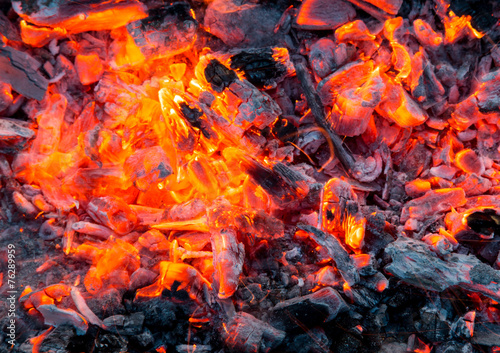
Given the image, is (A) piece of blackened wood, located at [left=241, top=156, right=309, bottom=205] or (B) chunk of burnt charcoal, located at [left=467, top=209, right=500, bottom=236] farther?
(A) piece of blackened wood, located at [left=241, top=156, right=309, bottom=205]

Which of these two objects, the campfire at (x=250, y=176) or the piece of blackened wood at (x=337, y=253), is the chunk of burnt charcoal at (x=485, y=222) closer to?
the campfire at (x=250, y=176)

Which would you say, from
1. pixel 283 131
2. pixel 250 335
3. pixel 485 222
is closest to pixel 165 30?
pixel 283 131

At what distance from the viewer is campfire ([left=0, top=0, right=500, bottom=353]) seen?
63.9 inches

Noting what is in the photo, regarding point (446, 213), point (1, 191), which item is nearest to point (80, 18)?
point (1, 191)

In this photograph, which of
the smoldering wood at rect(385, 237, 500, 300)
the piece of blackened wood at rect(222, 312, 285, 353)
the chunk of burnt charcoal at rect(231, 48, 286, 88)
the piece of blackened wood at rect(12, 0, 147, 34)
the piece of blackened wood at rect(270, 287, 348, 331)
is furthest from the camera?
the chunk of burnt charcoal at rect(231, 48, 286, 88)

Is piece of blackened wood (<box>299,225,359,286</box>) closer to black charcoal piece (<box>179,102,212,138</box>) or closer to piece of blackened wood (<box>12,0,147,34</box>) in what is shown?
black charcoal piece (<box>179,102,212,138</box>)

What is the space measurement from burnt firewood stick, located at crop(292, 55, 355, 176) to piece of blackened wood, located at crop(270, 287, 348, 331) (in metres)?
1.01

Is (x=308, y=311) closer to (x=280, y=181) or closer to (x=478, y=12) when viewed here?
(x=280, y=181)

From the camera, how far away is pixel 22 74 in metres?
A: 2.07

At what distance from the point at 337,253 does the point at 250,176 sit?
0.76m

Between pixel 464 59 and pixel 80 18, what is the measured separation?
288cm

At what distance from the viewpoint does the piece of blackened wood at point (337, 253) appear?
1.74m

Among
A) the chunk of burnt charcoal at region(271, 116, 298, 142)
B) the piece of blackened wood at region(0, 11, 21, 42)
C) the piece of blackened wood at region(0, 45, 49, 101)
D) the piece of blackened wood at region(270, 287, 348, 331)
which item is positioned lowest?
the piece of blackened wood at region(270, 287, 348, 331)

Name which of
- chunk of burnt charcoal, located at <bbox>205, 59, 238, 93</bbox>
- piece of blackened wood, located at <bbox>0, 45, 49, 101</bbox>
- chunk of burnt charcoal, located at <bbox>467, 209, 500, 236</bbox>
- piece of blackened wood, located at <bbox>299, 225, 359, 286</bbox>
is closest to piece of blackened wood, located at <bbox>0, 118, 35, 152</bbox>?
piece of blackened wood, located at <bbox>0, 45, 49, 101</bbox>
